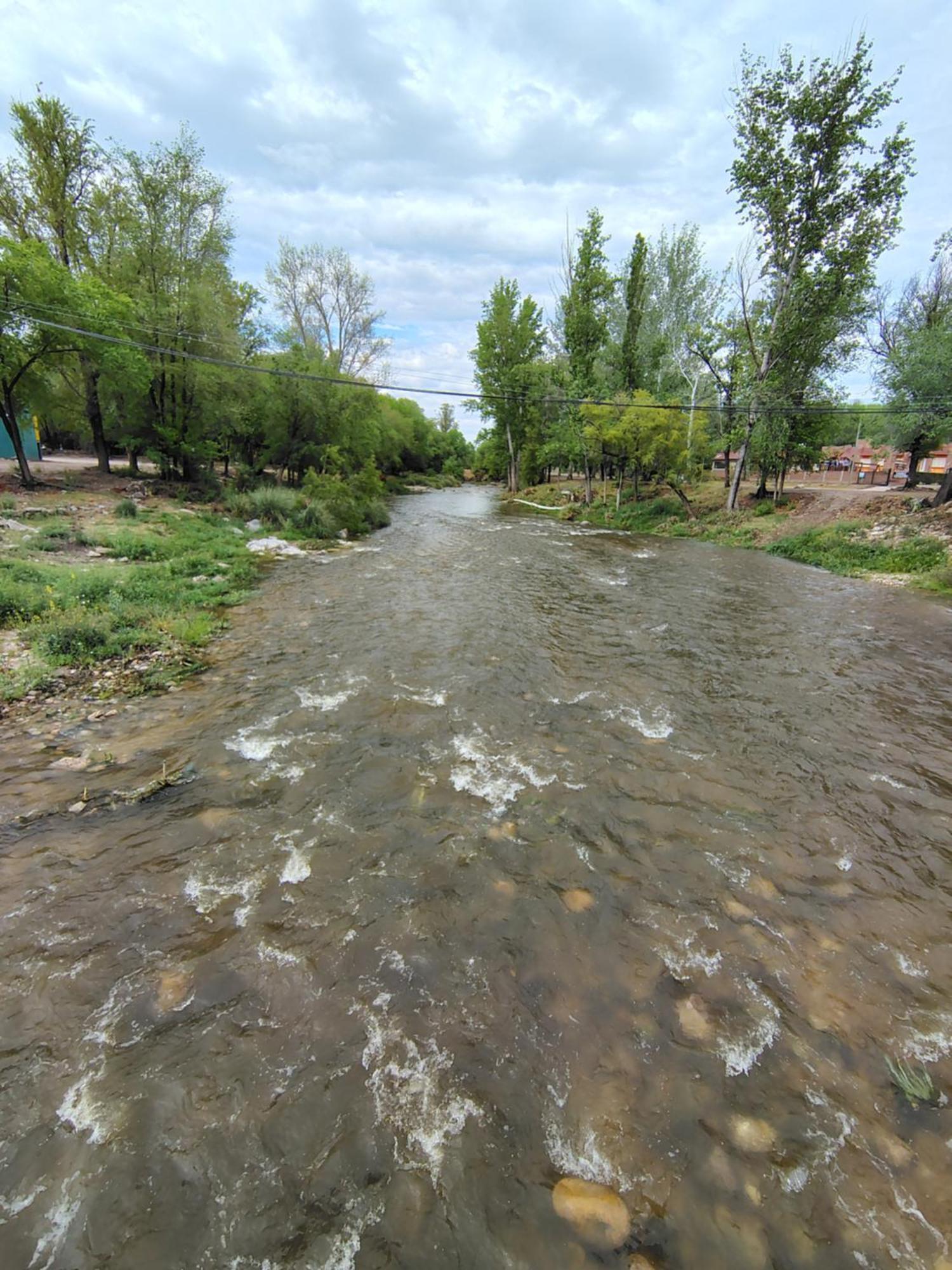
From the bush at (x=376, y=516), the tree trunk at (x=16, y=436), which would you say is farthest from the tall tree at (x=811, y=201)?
the tree trunk at (x=16, y=436)

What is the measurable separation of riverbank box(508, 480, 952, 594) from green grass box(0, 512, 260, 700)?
19.7 meters

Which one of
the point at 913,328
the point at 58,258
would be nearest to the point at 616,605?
the point at 913,328

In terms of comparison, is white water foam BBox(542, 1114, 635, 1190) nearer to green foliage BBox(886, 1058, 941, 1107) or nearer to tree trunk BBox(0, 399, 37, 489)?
green foliage BBox(886, 1058, 941, 1107)

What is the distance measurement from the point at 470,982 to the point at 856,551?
69.8ft

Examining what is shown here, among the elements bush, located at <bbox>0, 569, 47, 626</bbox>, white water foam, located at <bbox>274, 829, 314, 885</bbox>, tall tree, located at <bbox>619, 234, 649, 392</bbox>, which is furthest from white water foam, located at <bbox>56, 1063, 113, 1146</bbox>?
tall tree, located at <bbox>619, 234, 649, 392</bbox>

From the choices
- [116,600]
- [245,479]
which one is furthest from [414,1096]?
[245,479]

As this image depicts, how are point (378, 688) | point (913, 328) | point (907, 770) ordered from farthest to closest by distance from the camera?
1. point (913, 328)
2. point (378, 688)
3. point (907, 770)

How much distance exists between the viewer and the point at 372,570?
15773mm

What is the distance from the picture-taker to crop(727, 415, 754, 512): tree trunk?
24125 mm

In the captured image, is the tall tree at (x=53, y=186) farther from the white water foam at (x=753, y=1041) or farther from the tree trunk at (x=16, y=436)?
the white water foam at (x=753, y=1041)

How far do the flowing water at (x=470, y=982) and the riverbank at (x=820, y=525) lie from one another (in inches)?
494

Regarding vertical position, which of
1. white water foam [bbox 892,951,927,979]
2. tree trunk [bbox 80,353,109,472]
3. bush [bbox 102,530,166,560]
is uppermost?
tree trunk [bbox 80,353,109,472]

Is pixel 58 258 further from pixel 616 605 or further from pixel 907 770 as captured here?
pixel 907 770

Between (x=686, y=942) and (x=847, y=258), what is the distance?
101 ft
